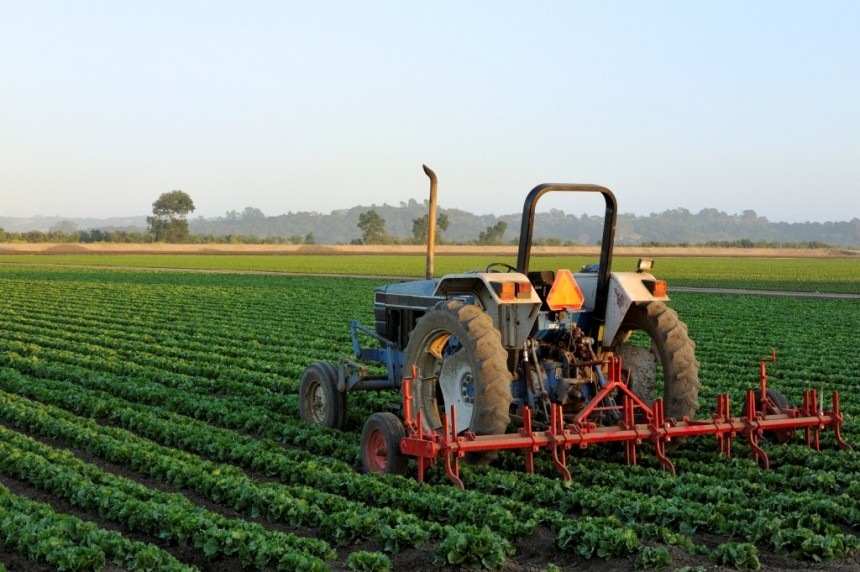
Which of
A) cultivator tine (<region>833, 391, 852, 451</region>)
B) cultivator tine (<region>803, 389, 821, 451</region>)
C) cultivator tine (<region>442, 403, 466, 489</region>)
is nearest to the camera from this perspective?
cultivator tine (<region>442, 403, 466, 489</region>)

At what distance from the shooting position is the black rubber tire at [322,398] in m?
10.4

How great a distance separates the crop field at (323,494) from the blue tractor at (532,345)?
530mm

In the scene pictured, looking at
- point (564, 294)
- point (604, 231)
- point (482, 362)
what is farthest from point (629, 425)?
point (604, 231)

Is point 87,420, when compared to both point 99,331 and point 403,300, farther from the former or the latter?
point 99,331

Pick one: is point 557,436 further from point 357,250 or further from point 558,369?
point 357,250

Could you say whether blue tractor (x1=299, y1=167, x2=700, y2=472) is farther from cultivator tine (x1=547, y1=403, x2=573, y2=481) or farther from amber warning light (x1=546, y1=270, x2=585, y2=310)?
cultivator tine (x1=547, y1=403, x2=573, y2=481)

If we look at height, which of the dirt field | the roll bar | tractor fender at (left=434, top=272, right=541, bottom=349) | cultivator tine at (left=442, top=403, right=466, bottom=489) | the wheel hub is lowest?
the dirt field

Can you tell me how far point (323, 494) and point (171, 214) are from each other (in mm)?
144839

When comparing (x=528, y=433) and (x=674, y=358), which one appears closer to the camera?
(x=528, y=433)

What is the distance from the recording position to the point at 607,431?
796cm

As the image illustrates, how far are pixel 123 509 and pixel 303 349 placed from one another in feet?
39.1

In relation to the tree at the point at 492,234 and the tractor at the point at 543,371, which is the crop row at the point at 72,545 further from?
the tree at the point at 492,234

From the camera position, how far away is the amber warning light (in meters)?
8.40

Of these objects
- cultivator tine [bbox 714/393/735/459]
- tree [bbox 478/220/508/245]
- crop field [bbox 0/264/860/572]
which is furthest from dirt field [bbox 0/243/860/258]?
cultivator tine [bbox 714/393/735/459]
